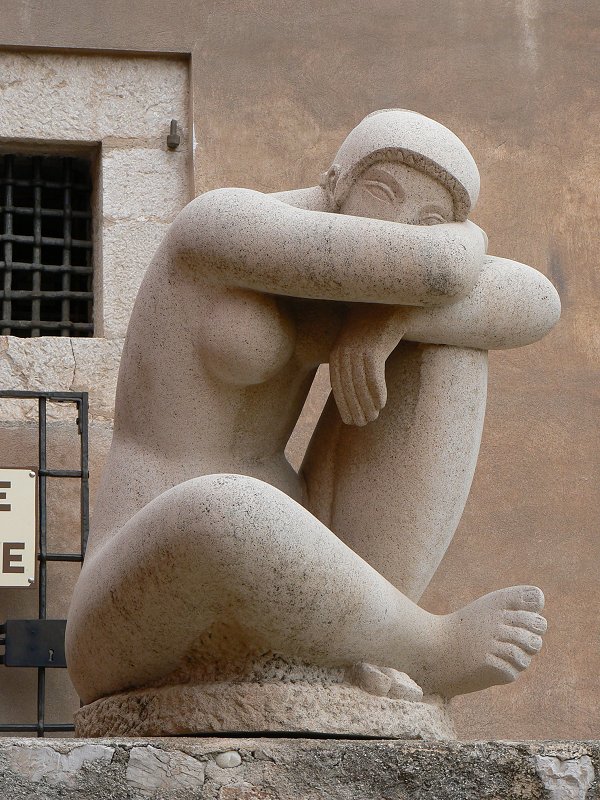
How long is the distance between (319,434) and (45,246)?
2.37 meters

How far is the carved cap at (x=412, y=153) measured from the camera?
11.4 ft

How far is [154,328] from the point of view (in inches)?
139

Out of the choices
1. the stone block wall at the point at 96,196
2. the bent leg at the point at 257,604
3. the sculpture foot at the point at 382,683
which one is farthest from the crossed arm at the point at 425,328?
the stone block wall at the point at 96,196

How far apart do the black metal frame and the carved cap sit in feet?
6.86

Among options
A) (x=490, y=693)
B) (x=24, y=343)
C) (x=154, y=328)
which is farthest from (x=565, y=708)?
(x=154, y=328)

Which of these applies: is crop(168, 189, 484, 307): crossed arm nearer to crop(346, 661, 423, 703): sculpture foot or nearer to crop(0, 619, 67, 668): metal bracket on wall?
crop(346, 661, 423, 703): sculpture foot

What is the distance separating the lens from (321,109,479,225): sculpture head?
11.4 ft

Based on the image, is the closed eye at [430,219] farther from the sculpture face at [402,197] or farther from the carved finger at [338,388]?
the carved finger at [338,388]

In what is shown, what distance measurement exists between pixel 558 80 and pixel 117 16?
1392 mm

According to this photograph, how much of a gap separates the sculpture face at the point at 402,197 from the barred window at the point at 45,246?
2.40 meters

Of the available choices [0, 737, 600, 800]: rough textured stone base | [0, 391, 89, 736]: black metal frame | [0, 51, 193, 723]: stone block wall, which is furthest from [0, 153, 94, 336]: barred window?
[0, 737, 600, 800]: rough textured stone base

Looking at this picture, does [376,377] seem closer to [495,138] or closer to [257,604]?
[257,604]

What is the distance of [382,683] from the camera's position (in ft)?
10.7

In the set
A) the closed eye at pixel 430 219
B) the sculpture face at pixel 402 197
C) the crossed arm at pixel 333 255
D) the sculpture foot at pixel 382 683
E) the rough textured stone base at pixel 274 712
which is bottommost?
the rough textured stone base at pixel 274 712
